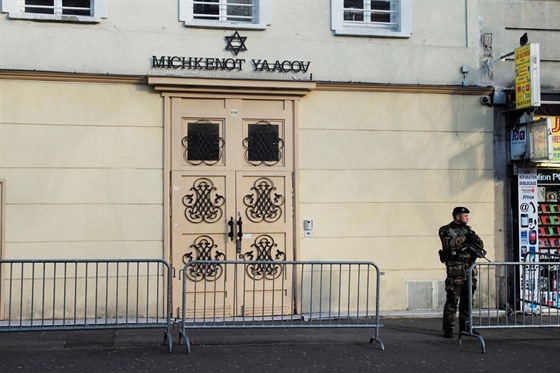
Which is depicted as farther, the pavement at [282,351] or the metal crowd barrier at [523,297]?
the metal crowd barrier at [523,297]

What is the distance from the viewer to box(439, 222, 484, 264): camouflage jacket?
10.2 metres

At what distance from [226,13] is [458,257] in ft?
16.2

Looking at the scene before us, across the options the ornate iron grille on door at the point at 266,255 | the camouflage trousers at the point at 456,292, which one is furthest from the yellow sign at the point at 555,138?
the ornate iron grille on door at the point at 266,255

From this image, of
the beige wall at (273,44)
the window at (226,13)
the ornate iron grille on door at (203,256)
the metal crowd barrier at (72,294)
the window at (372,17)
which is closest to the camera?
the metal crowd barrier at (72,294)

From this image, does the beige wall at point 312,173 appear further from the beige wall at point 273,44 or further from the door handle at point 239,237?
the door handle at point 239,237

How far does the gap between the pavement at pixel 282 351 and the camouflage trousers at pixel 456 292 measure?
0.24m

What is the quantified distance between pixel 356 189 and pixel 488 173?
2.14m

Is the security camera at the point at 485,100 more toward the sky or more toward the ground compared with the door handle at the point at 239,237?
more toward the sky

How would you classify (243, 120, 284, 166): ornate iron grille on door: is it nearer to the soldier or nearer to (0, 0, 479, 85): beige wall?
(0, 0, 479, 85): beige wall

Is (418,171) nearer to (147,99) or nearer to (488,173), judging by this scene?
(488,173)

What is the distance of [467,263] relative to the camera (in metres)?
10.3

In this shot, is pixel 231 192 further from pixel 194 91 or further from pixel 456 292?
pixel 456 292

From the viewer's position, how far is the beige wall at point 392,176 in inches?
477

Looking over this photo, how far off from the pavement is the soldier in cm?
32
